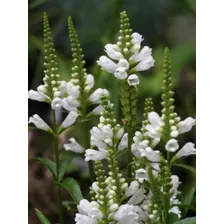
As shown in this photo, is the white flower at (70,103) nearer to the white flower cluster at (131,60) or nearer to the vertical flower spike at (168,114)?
the white flower cluster at (131,60)

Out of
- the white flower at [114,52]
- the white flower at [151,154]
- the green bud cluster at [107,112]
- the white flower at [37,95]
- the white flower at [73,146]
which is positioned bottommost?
the white flower at [151,154]

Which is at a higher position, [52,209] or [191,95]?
[191,95]

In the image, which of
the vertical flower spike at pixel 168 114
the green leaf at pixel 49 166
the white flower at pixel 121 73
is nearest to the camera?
the vertical flower spike at pixel 168 114

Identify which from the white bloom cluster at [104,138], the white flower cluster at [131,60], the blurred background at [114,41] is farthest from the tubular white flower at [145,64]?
the blurred background at [114,41]

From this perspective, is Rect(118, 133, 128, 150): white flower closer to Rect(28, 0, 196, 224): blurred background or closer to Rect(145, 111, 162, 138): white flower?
Rect(145, 111, 162, 138): white flower

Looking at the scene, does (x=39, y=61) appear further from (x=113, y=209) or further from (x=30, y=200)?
(x=113, y=209)
